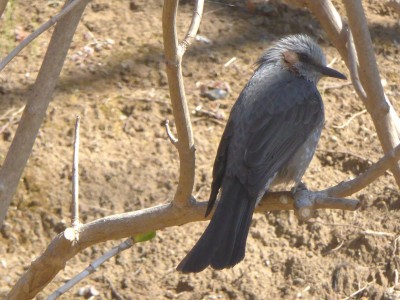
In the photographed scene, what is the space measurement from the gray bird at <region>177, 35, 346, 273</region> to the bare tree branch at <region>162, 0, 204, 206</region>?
224 millimetres

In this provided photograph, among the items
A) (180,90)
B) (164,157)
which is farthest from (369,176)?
(164,157)

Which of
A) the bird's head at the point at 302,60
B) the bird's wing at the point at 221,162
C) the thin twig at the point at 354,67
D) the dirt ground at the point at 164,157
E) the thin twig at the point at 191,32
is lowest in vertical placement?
the dirt ground at the point at 164,157

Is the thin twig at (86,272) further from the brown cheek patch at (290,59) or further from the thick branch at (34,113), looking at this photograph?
the brown cheek patch at (290,59)

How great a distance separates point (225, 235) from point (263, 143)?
691 mm

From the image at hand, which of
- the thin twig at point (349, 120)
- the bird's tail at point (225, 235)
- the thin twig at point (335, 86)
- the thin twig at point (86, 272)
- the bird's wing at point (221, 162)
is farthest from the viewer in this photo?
the thin twig at point (335, 86)

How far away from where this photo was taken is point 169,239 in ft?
18.1

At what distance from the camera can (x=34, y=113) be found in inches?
155

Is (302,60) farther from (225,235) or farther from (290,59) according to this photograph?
(225,235)

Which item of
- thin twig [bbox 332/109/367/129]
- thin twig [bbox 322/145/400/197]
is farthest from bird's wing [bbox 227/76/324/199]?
thin twig [bbox 332/109/367/129]

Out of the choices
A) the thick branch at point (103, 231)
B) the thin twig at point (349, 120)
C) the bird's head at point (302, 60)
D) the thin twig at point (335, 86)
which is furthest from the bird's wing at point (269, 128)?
the thin twig at point (335, 86)

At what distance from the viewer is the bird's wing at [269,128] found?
170 inches

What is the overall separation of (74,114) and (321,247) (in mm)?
1801

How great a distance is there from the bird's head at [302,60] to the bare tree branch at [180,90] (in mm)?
1534

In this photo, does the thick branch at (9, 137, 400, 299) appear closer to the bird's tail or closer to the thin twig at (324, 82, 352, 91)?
the bird's tail
